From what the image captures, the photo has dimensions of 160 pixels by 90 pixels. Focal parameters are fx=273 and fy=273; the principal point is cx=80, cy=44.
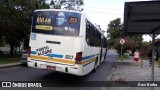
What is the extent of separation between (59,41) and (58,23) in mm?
831

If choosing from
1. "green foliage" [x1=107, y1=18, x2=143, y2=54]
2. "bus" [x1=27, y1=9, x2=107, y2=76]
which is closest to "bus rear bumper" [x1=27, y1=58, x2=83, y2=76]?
"bus" [x1=27, y1=9, x2=107, y2=76]

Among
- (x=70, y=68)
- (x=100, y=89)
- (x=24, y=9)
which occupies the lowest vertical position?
(x=100, y=89)

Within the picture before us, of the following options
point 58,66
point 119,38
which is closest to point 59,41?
point 58,66

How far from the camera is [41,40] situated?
12.3 meters

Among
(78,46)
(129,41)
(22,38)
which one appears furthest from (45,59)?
(129,41)

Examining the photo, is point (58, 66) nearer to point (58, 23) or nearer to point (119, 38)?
point (58, 23)

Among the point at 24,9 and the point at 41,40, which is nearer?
the point at 41,40

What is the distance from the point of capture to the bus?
11.7 m

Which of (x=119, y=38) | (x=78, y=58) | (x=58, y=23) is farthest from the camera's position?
(x=119, y=38)

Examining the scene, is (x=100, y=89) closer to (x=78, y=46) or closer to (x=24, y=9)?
(x=78, y=46)

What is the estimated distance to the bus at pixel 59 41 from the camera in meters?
11.7

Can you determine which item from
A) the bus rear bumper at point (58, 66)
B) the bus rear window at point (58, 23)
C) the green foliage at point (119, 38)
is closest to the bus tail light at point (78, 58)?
the bus rear bumper at point (58, 66)

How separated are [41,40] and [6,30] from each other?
15756 millimetres

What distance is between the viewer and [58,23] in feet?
39.9
